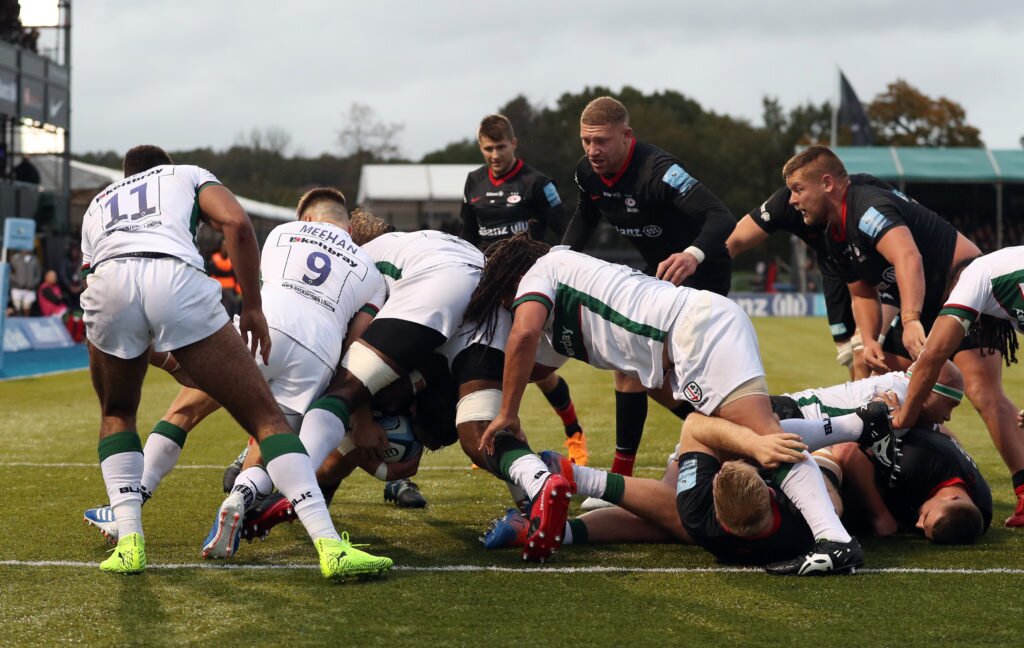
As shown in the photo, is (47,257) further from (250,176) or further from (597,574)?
(250,176)

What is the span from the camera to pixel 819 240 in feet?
22.7

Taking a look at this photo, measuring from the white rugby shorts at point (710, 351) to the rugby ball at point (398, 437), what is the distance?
150 cm

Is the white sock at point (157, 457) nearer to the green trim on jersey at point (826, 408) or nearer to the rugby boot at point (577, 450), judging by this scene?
the green trim on jersey at point (826, 408)

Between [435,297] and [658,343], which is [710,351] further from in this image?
[435,297]

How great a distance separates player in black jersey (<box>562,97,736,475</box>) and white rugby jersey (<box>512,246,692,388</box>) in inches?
56.2

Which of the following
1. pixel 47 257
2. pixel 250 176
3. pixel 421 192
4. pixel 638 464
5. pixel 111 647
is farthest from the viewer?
pixel 250 176

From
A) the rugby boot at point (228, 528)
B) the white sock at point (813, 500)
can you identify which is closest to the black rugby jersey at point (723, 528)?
the white sock at point (813, 500)

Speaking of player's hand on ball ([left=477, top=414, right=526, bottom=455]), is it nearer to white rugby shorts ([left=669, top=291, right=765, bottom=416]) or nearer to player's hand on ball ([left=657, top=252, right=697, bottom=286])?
white rugby shorts ([left=669, top=291, right=765, bottom=416])

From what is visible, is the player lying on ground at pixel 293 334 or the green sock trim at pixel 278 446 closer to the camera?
the green sock trim at pixel 278 446

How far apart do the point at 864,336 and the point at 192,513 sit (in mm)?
3856

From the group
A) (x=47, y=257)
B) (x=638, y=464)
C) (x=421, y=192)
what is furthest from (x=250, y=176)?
(x=638, y=464)

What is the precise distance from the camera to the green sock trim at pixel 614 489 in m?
5.07

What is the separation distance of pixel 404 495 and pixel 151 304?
8.21 ft

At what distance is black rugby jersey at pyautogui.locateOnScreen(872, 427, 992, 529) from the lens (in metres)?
5.41
